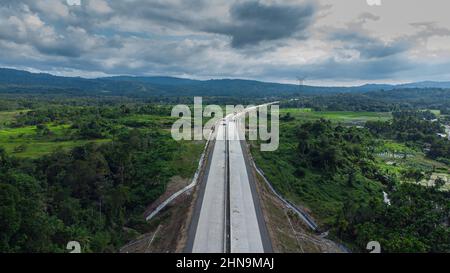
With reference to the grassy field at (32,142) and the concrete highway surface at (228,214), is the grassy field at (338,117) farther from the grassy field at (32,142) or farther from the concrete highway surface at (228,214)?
the concrete highway surface at (228,214)

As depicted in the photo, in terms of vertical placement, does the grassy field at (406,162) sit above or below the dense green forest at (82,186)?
below

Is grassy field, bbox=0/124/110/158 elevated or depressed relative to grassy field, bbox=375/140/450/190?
elevated

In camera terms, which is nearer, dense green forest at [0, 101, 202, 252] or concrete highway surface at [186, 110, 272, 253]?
dense green forest at [0, 101, 202, 252]

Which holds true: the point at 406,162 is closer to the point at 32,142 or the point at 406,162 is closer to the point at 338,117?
the point at 338,117

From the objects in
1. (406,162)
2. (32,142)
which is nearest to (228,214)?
(32,142)

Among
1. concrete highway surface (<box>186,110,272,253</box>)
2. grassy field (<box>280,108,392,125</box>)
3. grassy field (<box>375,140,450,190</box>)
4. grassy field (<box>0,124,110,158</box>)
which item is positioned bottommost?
grassy field (<box>375,140,450,190</box>)

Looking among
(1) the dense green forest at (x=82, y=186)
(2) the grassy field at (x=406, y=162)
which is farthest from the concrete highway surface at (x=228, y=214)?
(2) the grassy field at (x=406, y=162)

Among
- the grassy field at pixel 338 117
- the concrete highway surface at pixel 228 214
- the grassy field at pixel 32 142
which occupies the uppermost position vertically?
the grassy field at pixel 338 117

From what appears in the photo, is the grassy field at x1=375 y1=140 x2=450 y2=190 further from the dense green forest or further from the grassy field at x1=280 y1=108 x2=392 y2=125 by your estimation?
the dense green forest

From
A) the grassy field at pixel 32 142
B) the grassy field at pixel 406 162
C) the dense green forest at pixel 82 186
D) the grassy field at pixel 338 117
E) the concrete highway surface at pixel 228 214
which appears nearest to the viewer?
the dense green forest at pixel 82 186

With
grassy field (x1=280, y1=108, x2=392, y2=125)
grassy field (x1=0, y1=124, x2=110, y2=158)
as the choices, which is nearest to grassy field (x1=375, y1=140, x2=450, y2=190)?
grassy field (x1=280, y1=108, x2=392, y2=125)

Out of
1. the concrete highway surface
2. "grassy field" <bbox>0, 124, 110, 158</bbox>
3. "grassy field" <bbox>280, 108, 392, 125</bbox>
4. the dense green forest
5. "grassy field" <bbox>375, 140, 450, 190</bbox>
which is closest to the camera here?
the dense green forest
